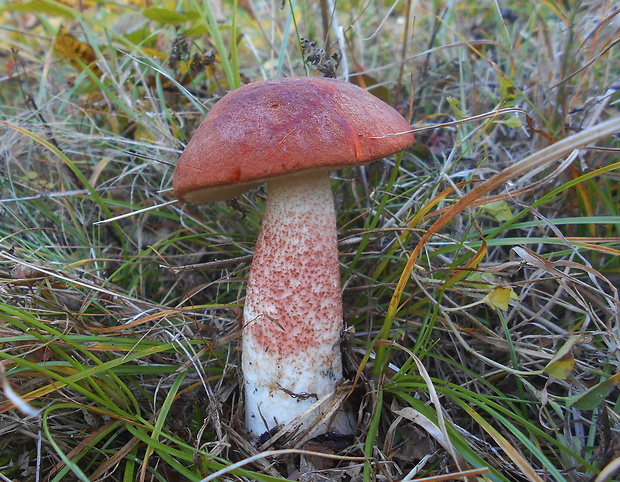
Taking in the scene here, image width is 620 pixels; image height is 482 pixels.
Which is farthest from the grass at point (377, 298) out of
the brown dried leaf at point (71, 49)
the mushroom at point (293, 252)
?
the mushroom at point (293, 252)

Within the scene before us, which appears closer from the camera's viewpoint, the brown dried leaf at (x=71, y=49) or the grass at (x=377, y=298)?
the grass at (x=377, y=298)

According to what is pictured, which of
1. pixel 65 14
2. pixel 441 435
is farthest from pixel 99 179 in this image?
pixel 441 435

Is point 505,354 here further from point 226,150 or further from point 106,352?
point 106,352

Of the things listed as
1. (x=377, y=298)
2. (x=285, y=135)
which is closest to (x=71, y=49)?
(x=285, y=135)

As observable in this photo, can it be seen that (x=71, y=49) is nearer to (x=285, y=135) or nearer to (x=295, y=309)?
(x=285, y=135)

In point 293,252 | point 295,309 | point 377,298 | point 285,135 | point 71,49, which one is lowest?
point 377,298

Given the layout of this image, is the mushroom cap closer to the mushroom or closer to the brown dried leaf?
the mushroom

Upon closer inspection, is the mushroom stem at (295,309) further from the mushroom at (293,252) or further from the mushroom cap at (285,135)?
the mushroom cap at (285,135)
